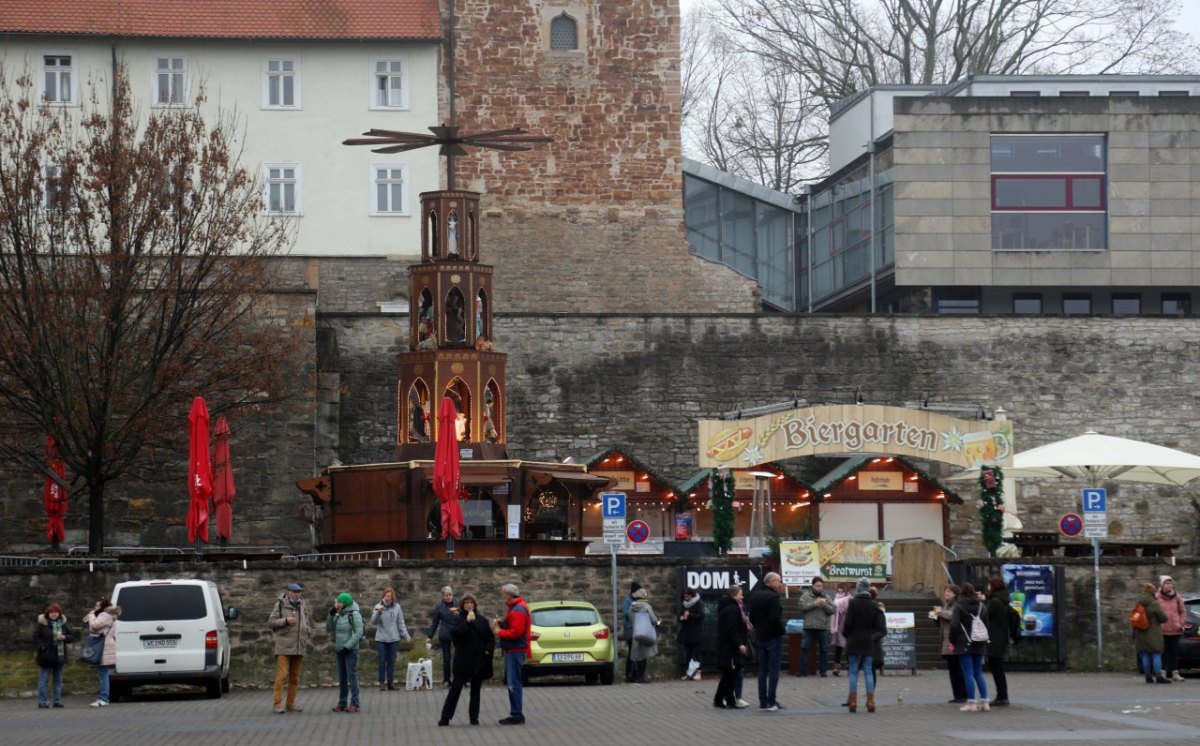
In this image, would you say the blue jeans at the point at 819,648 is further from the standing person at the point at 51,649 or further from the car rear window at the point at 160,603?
the standing person at the point at 51,649

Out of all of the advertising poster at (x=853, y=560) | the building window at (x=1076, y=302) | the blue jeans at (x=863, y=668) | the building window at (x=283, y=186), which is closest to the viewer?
the blue jeans at (x=863, y=668)

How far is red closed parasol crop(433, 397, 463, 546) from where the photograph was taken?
30.1 meters

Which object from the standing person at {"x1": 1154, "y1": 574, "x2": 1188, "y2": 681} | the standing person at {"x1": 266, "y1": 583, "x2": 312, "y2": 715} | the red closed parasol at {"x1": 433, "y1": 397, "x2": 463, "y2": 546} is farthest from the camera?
the red closed parasol at {"x1": 433, "y1": 397, "x2": 463, "y2": 546}

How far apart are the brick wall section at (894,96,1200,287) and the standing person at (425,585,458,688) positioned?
75.0 feet

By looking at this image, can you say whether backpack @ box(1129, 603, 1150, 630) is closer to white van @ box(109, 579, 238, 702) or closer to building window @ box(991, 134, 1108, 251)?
white van @ box(109, 579, 238, 702)

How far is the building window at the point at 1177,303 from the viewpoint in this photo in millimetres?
49625

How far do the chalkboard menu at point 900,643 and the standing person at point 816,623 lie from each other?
83cm

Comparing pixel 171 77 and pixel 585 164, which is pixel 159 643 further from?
pixel 585 164

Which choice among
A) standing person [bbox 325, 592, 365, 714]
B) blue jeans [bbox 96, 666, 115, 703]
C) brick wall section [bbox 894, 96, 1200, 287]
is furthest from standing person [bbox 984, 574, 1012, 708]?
brick wall section [bbox 894, 96, 1200, 287]

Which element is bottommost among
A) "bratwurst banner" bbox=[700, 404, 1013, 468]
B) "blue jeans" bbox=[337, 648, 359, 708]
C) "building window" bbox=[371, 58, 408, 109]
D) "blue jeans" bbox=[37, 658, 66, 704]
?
"blue jeans" bbox=[37, 658, 66, 704]

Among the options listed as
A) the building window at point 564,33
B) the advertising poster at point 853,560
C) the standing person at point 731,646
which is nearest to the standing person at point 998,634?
the standing person at point 731,646

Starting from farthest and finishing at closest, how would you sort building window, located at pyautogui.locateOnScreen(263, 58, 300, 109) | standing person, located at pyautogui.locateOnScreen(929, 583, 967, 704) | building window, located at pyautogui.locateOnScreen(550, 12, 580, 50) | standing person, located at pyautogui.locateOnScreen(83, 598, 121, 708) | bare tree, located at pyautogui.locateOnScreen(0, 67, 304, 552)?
building window, located at pyautogui.locateOnScreen(550, 12, 580, 50) < building window, located at pyautogui.locateOnScreen(263, 58, 300, 109) < bare tree, located at pyautogui.locateOnScreen(0, 67, 304, 552) < standing person, located at pyautogui.locateOnScreen(83, 598, 121, 708) < standing person, located at pyautogui.locateOnScreen(929, 583, 967, 704)

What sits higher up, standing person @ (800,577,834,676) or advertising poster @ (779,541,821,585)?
Answer: advertising poster @ (779,541,821,585)

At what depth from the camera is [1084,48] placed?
187 feet
